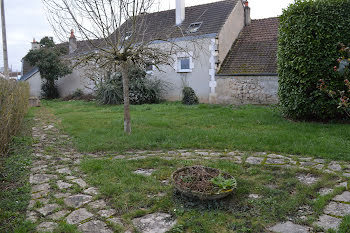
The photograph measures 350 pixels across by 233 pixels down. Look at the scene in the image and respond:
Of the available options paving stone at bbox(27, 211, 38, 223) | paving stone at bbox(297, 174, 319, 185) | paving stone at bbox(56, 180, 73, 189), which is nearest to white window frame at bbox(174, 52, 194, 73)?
paving stone at bbox(297, 174, 319, 185)

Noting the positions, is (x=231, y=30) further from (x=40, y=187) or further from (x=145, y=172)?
(x=40, y=187)

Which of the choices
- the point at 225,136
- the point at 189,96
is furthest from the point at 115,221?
the point at 189,96

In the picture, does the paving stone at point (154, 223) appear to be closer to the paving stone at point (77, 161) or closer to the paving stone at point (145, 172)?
the paving stone at point (145, 172)

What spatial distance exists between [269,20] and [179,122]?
11.5 m

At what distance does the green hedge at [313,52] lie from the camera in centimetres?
762

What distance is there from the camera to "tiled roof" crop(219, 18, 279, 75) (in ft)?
47.4

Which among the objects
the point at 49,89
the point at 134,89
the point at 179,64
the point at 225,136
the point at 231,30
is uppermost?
the point at 231,30

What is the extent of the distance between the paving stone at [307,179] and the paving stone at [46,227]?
3.24 metres

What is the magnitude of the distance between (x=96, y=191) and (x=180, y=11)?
15.4 metres

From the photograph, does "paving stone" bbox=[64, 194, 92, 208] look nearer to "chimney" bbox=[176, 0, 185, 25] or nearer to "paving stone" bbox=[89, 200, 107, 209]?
"paving stone" bbox=[89, 200, 107, 209]

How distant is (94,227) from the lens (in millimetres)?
3014

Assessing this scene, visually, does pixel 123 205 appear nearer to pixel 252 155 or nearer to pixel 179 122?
pixel 252 155

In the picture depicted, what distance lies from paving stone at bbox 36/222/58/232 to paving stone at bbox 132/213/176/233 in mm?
824

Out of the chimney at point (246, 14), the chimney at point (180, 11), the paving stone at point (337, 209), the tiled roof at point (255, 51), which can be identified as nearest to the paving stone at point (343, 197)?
the paving stone at point (337, 209)
